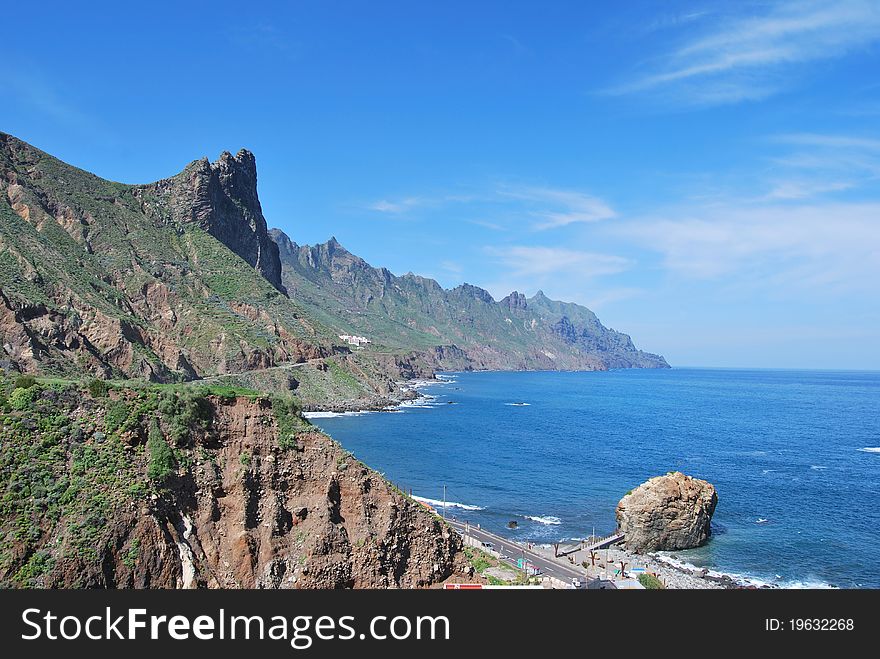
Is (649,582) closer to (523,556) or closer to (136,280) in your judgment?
(523,556)

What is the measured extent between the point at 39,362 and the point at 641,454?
92702 mm

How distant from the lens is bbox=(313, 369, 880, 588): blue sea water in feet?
185

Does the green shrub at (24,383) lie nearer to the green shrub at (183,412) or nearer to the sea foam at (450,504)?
the green shrub at (183,412)

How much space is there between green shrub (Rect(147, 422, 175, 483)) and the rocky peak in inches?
5971

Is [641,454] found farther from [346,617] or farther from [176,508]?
[346,617]

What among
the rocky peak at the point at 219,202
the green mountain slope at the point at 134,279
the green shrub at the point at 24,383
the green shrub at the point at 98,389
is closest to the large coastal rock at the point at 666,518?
the green shrub at the point at 98,389

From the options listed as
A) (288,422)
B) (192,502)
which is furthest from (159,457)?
(288,422)

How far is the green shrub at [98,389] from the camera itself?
92.0ft

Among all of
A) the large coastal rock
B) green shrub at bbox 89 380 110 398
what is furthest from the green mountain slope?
the large coastal rock

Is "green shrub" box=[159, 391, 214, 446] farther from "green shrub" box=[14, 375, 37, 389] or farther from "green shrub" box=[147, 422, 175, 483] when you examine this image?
"green shrub" box=[14, 375, 37, 389]

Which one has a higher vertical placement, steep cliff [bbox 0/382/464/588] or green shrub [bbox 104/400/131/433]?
green shrub [bbox 104/400/131/433]

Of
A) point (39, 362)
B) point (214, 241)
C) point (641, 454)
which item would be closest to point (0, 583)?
point (39, 362)

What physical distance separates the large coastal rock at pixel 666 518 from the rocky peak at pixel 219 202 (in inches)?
5827

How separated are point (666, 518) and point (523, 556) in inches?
652
